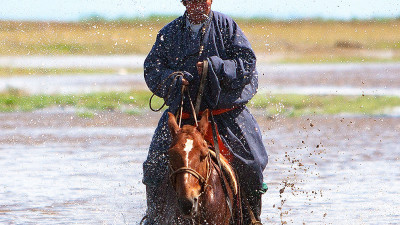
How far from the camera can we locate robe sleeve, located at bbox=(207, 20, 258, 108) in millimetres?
5156

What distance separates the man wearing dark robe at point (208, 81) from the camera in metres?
5.30

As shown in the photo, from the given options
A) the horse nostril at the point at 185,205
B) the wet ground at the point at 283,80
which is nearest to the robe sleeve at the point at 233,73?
the horse nostril at the point at 185,205

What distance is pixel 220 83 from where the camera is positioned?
524cm

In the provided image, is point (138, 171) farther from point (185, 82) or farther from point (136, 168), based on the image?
point (185, 82)

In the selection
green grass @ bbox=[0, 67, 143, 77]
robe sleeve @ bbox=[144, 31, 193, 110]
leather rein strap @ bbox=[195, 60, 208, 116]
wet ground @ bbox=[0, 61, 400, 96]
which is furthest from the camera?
green grass @ bbox=[0, 67, 143, 77]

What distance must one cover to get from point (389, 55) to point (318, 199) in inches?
1258

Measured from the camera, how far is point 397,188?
345 inches

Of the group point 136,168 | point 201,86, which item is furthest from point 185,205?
point 136,168

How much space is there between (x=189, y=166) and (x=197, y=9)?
118cm

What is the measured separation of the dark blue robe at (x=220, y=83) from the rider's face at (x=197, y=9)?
0.26ft

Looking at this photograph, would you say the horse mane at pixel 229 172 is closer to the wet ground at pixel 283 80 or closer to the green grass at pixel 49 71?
the wet ground at pixel 283 80

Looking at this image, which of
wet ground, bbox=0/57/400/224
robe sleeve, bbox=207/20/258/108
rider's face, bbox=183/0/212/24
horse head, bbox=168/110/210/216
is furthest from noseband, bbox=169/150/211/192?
wet ground, bbox=0/57/400/224

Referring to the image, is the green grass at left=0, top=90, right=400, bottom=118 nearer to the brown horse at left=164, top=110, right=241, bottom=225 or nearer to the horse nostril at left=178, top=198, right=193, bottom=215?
Answer: the brown horse at left=164, top=110, right=241, bottom=225

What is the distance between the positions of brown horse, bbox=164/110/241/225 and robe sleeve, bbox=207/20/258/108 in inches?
15.3
